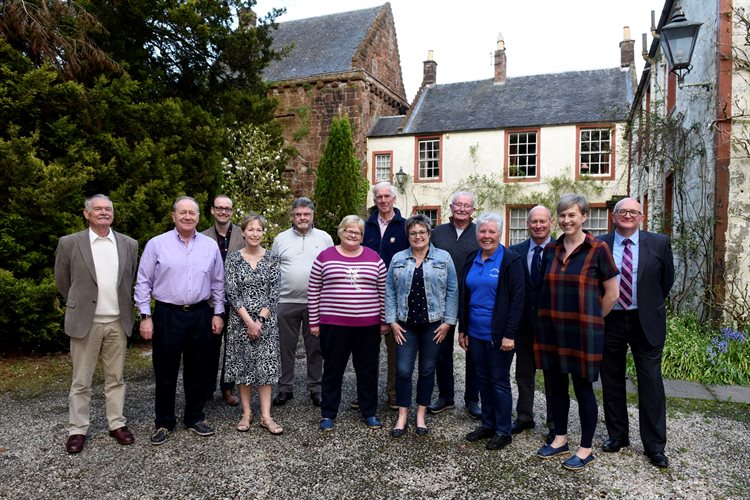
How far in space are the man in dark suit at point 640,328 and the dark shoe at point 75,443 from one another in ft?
12.5

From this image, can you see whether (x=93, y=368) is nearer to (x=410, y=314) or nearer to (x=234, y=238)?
(x=234, y=238)

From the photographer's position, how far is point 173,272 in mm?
4039

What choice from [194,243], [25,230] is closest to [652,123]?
[194,243]

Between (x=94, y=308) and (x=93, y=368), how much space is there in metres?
0.48

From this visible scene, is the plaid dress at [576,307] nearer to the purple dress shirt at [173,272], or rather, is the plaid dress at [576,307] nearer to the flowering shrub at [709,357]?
the purple dress shirt at [173,272]

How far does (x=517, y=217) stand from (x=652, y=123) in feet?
32.5

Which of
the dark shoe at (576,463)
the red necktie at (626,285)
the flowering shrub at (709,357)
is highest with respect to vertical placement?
the red necktie at (626,285)

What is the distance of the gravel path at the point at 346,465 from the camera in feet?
10.9

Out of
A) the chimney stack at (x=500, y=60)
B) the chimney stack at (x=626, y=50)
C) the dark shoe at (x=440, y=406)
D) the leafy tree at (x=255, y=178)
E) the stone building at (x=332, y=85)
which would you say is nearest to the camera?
the dark shoe at (x=440, y=406)

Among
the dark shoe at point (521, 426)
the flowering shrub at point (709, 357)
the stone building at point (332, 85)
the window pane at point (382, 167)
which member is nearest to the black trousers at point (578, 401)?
the dark shoe at point (521, 426)

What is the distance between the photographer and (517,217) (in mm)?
18688

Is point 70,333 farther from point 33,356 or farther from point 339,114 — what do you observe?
point 339,114

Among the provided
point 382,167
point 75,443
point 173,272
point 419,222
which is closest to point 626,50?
point 382,167

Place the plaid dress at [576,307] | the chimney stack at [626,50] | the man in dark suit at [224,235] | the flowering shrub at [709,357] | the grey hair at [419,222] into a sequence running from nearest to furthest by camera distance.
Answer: the plaid dress at [576,307] → the grey hair at [419,222] → the man in dark suit at [224,235] → the flowering shrub at [709,357] → the chimney stack at [626,50]
